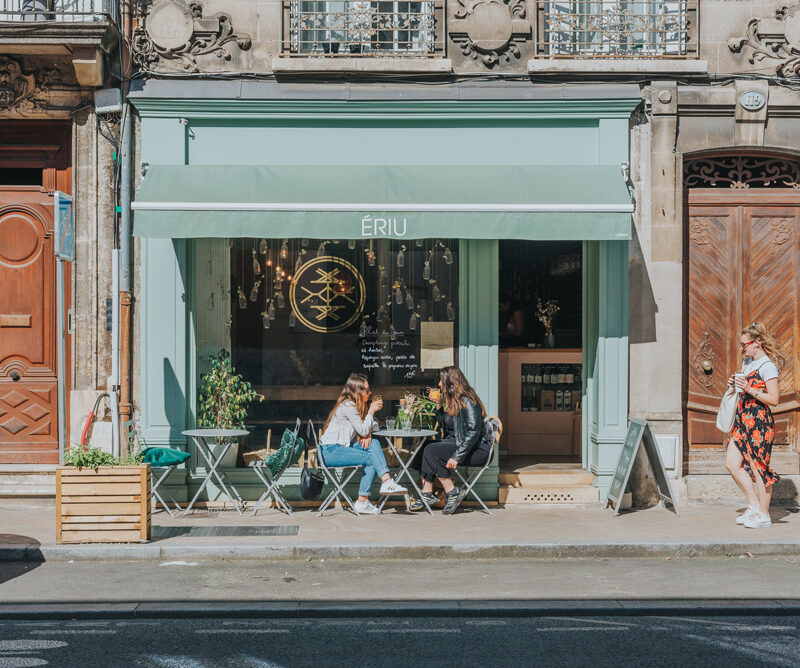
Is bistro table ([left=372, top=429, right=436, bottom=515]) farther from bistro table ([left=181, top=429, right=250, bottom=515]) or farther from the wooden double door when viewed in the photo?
the wooden double door

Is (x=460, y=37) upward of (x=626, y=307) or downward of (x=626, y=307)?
upward

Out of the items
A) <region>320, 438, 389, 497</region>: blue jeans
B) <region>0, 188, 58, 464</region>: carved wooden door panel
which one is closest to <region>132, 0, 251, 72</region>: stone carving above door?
<region>0, 188, 58, 464</region>: carved wooden door panel

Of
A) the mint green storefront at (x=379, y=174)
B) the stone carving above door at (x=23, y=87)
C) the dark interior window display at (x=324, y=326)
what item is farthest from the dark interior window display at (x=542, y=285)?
the stone carving above door at (x=23, y=87)

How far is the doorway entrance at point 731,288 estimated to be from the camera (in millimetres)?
11430

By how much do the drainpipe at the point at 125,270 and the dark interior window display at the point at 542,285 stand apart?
4075 mm

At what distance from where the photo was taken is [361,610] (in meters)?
7.14

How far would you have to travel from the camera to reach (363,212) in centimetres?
1032

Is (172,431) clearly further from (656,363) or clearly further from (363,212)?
(656,363)

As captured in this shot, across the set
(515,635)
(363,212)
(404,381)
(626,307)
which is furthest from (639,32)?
(515,635)

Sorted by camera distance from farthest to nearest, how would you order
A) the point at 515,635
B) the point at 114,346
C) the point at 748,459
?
the point at 114,346 → the point at 748,459 → the point at 515,635

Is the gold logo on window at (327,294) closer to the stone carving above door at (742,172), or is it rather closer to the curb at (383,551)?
the curb at (383,551)

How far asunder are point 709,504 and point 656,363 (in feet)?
5.38

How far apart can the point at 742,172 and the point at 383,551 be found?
5972mm

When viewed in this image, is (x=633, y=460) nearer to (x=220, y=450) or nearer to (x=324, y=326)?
(x=324, y=326)
